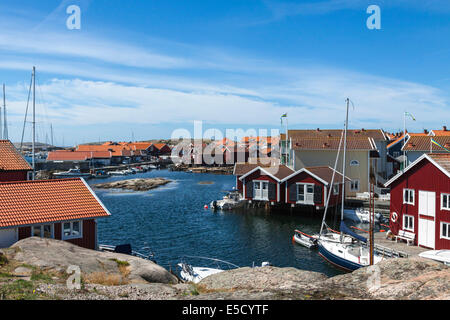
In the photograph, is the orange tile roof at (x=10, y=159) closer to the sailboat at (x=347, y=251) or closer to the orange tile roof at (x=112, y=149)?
the sailboat at (x=347, y=251)

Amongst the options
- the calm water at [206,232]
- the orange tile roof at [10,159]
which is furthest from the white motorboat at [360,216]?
the orange tile roof at [10,159]

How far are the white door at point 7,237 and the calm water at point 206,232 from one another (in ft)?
34.0

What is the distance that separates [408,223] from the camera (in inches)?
1047

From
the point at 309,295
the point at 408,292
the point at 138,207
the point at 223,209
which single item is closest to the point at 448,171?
the point at 408,292

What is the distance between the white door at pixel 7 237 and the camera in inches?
658

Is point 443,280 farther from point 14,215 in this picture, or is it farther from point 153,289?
point 14,215

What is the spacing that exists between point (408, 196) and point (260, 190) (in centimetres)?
1994

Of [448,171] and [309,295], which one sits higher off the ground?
[448,171]

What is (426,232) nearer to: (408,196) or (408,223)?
(408,223)

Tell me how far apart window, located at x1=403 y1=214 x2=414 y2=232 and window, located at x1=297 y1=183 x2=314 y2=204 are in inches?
567

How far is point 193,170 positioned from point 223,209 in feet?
200

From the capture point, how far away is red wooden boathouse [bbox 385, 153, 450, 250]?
2408 cm

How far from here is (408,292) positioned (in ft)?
28.3
